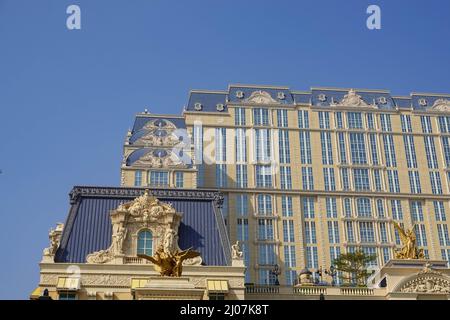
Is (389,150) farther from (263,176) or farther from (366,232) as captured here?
(263,176)

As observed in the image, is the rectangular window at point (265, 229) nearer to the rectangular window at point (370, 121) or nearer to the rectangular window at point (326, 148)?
the rectangular window at point (326, 148)

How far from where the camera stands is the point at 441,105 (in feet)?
418

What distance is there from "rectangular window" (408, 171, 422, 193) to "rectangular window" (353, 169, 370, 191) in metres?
7.93

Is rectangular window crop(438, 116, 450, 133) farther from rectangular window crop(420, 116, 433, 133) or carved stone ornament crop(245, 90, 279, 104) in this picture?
carved stone ornament crop(245, 90, 279, 104)

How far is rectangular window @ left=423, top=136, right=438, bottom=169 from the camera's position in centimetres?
12088

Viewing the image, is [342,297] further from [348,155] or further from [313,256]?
[348,155]

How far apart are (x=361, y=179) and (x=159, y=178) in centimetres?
3749

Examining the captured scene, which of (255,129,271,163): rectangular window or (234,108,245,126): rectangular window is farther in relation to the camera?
(234,108,245,126): rectangular window

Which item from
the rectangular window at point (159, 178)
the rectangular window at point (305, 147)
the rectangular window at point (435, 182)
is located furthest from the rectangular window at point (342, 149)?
the rectangular window at point (159, 178)

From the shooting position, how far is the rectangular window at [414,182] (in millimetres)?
117738

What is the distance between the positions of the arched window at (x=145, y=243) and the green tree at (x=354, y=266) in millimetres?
41811

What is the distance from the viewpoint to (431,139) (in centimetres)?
12338

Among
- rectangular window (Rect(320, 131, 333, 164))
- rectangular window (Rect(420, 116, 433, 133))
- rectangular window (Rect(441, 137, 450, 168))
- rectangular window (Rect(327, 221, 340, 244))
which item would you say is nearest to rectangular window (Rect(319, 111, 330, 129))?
rectangular window (Rect(320, 131, 333, 164))

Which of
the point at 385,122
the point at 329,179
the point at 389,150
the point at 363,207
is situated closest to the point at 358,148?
the point at 389,150
